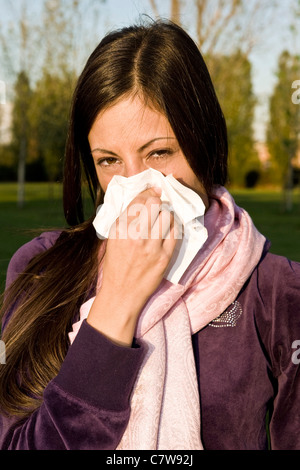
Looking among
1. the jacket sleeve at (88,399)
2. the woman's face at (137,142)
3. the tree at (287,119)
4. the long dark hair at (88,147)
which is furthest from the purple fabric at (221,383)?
the tree at (287,119)

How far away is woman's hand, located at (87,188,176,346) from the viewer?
1.47m

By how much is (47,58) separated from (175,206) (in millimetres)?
23197

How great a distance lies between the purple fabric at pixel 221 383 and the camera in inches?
56.0

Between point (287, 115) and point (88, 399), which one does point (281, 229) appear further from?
point (88, 399)

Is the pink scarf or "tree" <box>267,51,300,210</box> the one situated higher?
the pink scarf

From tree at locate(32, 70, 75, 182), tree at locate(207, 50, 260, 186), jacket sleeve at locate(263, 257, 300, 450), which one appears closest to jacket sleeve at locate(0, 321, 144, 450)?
jacket sleeve at locate(263, 257, 300, 450)

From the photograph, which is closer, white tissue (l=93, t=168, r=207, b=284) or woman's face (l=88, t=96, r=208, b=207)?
white tissue (l=93, t=168, r=207, b=284)

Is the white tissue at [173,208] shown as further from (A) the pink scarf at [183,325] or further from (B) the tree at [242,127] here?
(B) the tree at [242,127]

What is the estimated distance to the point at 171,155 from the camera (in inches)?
70.3

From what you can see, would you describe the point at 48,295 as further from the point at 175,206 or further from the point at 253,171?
the point at 253,171

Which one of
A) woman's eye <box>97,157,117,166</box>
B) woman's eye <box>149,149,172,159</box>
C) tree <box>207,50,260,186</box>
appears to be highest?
woman's eye <box>149,149,172,159</box>

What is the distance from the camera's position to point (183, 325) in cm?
169

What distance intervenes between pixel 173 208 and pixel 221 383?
0.49 m

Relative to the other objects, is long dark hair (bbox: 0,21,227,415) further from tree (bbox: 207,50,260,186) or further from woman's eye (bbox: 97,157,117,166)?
tree (bbox: 207,50,260,186)
